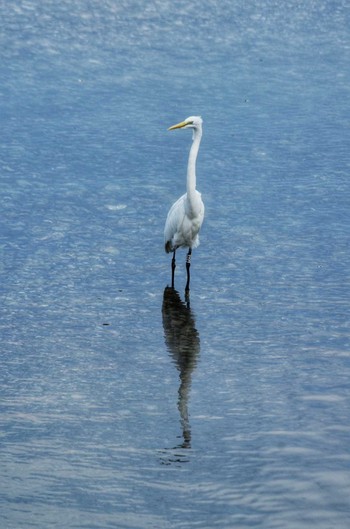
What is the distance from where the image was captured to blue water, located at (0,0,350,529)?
8609 mm

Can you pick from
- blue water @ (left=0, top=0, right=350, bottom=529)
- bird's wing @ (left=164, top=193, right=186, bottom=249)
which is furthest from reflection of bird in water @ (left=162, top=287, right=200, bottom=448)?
bird's wing @ (left=164, top=193, right=186, bottom=249)

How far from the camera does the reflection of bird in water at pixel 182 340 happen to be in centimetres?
1009

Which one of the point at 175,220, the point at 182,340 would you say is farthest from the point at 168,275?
the point at 182,340

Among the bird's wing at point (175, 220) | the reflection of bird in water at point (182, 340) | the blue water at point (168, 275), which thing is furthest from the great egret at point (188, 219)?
the reflection of bird in water at point (182, 340)

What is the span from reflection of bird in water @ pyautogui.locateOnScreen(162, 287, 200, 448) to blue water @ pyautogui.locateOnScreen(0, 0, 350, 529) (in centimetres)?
3

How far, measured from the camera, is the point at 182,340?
38.4ft

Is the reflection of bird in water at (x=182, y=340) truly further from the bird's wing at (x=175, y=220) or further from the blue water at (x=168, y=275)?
the bird's wing at (x=175, y=220)

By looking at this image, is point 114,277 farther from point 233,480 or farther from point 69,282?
point 233,480

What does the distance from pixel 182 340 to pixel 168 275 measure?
2.03 meters

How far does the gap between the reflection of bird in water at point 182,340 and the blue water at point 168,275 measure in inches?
1.2

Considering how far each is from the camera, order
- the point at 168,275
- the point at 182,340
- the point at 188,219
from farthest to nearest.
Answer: the point at 168,275 < the point at 188,219 < the point at 182,340

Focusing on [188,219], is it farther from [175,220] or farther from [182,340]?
[182,340]

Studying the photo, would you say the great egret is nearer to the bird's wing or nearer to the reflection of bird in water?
the bird's wing

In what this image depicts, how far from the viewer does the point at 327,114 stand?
2036 cm
